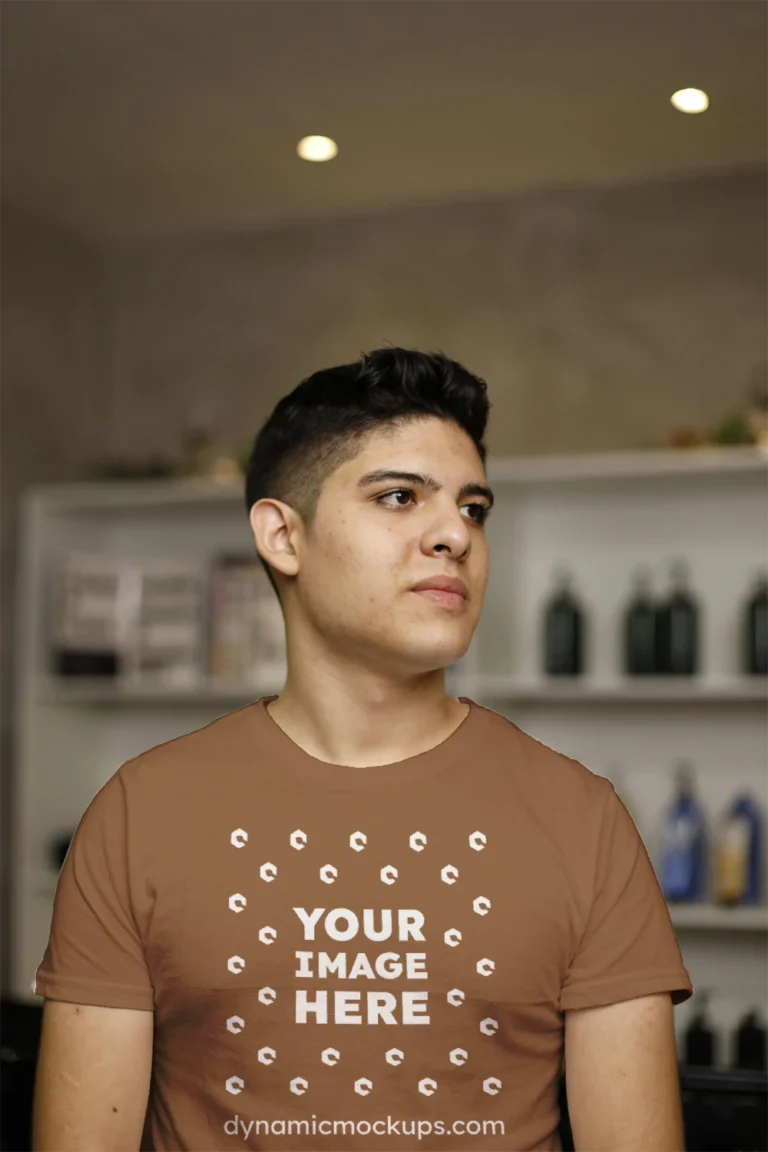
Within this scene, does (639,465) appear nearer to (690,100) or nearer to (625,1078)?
(690,100)

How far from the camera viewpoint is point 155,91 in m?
3.61

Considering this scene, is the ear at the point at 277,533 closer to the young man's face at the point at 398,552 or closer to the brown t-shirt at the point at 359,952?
the young man's face at the point at 398,552

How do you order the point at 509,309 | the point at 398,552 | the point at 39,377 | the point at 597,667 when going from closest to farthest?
1. the point at 398,552
2. the point at 597,667
3. the point at 509,309
4. the point at 39,377

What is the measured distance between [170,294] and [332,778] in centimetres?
364

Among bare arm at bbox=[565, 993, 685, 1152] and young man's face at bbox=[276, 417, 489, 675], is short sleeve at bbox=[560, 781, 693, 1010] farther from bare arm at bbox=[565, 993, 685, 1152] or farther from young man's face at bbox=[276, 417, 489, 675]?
young man's face at bbox=[276, 417, 489, 675]

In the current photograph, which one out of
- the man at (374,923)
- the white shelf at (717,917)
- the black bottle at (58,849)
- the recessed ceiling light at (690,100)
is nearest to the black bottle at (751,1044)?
the white shelf at (717,917)

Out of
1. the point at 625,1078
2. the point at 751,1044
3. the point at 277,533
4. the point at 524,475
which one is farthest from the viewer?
the point at 524,475

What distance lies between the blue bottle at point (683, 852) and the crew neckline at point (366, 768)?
2.38 meters

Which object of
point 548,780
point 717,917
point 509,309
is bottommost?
point 717,917

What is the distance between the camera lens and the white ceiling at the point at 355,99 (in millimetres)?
3211

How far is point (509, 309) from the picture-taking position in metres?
4.34

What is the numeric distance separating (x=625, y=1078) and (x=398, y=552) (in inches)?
21.1

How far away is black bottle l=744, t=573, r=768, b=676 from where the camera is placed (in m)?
3.66

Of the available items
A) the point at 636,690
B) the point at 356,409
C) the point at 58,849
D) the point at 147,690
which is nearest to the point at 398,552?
the point at 356,409
